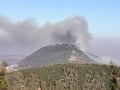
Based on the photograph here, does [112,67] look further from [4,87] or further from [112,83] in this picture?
[4,87]

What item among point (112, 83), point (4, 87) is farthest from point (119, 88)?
point (4, 87)

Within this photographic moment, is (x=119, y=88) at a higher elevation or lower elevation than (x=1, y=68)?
lower

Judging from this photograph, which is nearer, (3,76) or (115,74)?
(3,76)

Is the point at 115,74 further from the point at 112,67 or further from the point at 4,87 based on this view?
the point at 4,87

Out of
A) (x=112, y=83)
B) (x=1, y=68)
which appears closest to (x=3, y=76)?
(x=1, y=68)

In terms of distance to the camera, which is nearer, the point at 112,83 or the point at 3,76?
the point at 3,76

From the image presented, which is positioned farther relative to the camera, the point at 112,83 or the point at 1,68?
the point at 112,83

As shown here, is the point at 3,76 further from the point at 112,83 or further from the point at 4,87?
the point at 112,83
